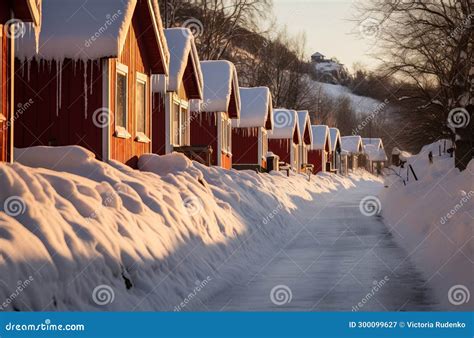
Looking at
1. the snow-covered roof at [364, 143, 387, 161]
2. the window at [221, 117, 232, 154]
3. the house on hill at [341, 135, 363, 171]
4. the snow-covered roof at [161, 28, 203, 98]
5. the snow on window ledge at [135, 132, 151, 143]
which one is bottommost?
the snow-covered roof at [364, 143, 387, 161]

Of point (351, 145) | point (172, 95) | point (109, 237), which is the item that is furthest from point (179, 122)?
point (351, 145)

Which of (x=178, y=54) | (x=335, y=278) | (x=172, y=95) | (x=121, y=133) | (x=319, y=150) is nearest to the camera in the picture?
(x=335, y=278)

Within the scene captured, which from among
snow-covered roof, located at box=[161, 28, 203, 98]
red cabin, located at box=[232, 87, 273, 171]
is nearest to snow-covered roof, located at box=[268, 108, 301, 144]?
red cabin, located at box=[232, 87, 273, 171]

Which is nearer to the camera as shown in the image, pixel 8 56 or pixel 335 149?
pixel 8 56

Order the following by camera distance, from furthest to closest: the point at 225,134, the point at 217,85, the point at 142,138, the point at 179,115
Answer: the point at 225,134 < the point at 217,85 < the point at 179,115 < the point at 142,138

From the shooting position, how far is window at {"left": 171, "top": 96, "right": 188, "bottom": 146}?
882 inches

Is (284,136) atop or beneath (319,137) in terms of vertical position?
atop

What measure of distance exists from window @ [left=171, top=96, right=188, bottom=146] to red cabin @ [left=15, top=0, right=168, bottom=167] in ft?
22.9

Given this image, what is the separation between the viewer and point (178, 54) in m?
21.0

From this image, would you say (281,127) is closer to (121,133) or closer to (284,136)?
(284,136)

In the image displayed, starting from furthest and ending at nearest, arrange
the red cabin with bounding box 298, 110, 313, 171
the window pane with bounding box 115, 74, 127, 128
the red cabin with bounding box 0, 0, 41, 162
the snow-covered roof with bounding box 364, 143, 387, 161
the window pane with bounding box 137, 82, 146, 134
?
1. the snow-covered roof with bounding box 364, 143, 387, 161
2. the red cabin with bounding box 298, 110, 313, 171
3. the window pane with bounding box 137, 82, 146, 134
4. the window pane with bounding box 115, 74, 127, 128
5. the red cabin with bounding box 0, 0, 41, 162

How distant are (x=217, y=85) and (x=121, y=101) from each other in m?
12.4

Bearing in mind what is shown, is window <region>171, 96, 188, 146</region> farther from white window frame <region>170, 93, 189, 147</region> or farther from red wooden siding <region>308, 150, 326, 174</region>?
red wooden siding <region>308, 150, 326, 174</region>

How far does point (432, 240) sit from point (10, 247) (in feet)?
25.1
